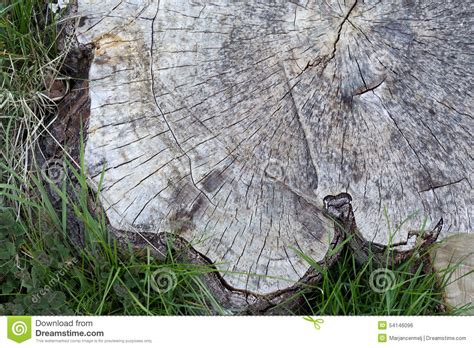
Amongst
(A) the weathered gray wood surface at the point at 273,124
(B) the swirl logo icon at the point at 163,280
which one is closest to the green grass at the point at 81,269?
(B) the swirl logo icon at the point at 163,280

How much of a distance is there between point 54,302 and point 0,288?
251mm

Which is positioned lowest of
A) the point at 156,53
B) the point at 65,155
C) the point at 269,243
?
the point at 269,243

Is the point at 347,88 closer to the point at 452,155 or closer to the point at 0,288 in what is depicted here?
the point at 452,155

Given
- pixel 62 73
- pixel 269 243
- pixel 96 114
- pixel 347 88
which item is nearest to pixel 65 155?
pixel 96 114

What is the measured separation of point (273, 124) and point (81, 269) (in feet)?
2.72

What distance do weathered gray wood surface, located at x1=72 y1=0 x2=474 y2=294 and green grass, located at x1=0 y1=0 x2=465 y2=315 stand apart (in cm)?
13

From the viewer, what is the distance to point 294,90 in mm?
2018

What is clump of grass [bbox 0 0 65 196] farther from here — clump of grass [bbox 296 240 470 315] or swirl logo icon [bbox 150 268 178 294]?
clump of grass [bbox 296 240 470 315]

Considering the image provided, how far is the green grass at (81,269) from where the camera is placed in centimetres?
206
